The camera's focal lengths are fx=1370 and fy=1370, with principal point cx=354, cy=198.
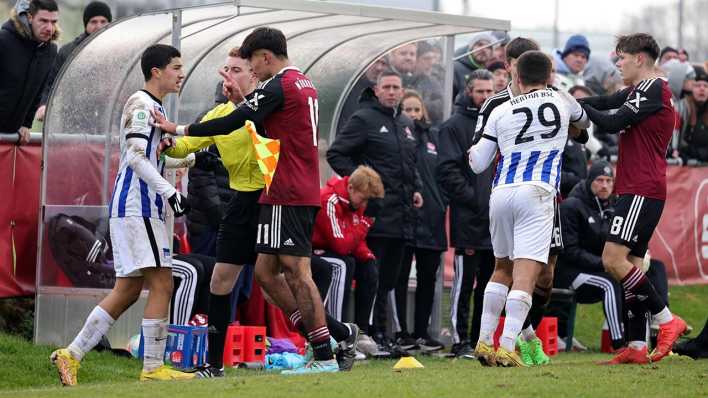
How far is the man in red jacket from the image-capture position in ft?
42.5

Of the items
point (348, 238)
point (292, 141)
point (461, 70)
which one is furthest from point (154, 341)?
point (461, 70)

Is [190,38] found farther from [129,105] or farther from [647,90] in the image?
[647,90]

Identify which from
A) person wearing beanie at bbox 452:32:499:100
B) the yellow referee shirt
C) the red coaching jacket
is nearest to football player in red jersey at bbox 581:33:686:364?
the yellow referee shirt

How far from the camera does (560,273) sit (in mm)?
14969

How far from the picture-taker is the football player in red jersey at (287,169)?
9.83 metres

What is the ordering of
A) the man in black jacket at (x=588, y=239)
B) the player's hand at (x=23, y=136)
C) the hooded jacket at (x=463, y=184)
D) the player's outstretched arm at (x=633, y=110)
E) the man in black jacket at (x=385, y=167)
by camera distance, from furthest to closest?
the man in black jacket at (x=588, y=239) → the hooded jacket at (x=463, y=184) → the man in black jacket at (x=385, y=167) → the player's hand at (x=23, y=136) → the player's outstretched arm at (x=633, y=110)

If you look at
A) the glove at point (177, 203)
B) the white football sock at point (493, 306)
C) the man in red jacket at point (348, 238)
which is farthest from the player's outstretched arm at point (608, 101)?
the glove at point (177, 203)

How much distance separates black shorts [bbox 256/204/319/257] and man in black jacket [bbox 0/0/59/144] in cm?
369

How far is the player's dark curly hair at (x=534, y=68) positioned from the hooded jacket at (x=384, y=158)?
3.60 meters

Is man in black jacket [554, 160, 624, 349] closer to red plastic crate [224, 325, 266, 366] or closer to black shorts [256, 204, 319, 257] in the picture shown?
red plastic crate [224, 325, 266, 366]

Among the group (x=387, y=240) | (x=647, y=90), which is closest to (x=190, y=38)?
(x=387, y=240)

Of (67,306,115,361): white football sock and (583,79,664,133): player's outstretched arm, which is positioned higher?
(583,79,664,133): player's outstretched arm

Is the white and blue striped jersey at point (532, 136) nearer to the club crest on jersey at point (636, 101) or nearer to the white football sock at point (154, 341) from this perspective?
the club crest on jersey at point (636, 101)

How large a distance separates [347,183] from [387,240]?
35.9 inches
